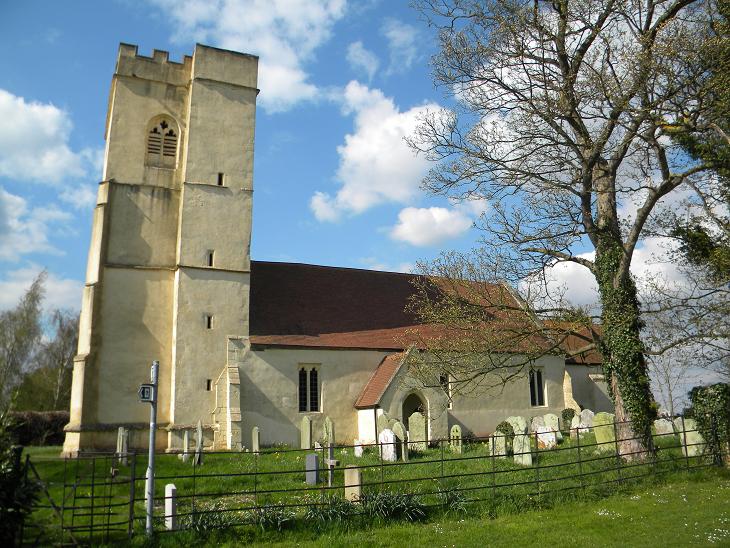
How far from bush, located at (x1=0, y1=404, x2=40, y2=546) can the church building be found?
44.5 feet

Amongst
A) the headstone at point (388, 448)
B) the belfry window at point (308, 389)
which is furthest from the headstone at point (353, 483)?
the belfry window at point (308, 389)

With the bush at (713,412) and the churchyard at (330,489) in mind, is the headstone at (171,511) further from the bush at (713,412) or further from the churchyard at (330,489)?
the bush at (713,412)

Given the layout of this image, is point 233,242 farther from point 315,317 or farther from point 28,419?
point 28,419

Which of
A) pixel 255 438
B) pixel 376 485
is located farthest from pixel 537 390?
pixel 376 485

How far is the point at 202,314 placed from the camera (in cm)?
2280

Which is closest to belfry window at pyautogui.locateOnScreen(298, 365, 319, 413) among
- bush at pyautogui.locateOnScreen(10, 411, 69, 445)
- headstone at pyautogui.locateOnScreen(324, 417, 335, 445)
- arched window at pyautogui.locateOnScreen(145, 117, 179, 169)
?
headstone at pyautogui.locateOnScreen(324, 417, 335, 445)

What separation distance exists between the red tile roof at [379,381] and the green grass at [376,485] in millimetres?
5308

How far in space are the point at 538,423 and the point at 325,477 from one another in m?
14.2

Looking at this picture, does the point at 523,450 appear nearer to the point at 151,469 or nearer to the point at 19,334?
the point at 151,469

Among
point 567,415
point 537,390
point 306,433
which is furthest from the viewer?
point 537,390

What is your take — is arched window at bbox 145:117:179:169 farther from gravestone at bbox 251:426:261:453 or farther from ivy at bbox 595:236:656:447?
ivy at bbox 595:236:656:447

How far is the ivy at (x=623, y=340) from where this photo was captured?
1495 cm

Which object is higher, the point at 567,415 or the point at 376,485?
the point at 567,415

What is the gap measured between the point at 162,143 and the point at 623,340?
60.4ft
